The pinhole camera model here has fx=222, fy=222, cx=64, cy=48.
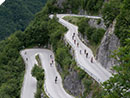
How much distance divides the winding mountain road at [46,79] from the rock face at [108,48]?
698cm

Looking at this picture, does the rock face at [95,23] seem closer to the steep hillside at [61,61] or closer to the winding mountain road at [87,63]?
the steep hillside at [61,61]

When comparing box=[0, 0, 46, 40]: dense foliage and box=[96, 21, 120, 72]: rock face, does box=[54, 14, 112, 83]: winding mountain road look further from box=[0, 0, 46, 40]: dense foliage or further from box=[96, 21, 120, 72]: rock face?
box=[0, 0, 46, 40]: dense foliage

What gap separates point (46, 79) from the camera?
37719mm

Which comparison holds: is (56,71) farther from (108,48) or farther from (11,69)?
(108,48)

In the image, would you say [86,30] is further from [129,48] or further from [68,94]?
[129,48]

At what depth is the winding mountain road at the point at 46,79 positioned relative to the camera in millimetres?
32572

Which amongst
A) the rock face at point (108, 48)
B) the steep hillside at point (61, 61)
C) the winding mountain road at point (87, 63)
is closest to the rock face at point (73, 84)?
the steep hillside at point (61, 61)

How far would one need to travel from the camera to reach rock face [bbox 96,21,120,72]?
30.4m

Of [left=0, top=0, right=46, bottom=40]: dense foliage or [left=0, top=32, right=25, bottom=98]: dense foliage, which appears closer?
[left=0, top=32, right=25, bottom=98]: dense foliage

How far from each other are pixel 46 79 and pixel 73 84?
789cm

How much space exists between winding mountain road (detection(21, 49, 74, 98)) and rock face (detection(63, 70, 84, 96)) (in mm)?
887

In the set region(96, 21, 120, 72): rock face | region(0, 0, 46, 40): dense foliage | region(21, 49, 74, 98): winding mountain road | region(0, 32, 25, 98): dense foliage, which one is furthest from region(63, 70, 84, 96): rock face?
region(0, 0, 46, 40): dense foliage

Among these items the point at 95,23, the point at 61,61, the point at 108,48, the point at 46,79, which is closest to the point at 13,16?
the point at 95,23

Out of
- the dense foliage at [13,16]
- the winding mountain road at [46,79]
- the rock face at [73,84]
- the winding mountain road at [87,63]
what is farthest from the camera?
the dense foliage at [13,16]
